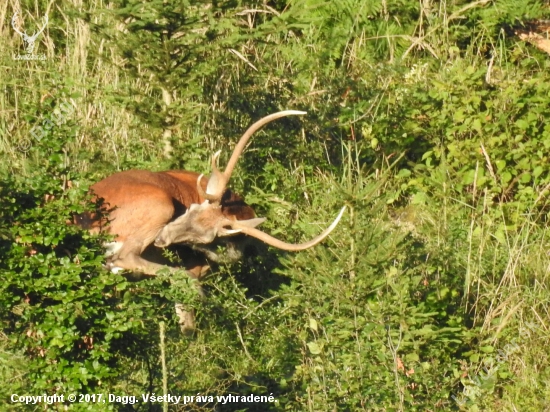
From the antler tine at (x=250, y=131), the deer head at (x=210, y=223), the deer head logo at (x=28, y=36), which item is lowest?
the deer head at (x=210, y=223)

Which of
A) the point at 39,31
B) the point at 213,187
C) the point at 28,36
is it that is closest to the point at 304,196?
the point at 213,187

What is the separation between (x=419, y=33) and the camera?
37.3 ft

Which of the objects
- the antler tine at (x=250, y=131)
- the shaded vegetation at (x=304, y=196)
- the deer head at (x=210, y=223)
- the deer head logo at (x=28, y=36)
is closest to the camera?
the shaded vegetation at (x=304, y=196)

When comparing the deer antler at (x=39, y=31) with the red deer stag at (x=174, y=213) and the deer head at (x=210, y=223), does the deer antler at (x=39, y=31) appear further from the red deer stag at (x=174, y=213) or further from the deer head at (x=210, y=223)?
the deer head at (x=210, y=223)

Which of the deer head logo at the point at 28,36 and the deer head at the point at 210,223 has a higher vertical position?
the deer head logo at the point at 28,36

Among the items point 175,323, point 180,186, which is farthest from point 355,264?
point 180,186

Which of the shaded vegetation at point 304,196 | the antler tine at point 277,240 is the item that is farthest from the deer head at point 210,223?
the shaded vegetation at point 304,196

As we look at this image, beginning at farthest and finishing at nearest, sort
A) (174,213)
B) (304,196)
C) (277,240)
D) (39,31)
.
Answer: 1. (39,31)
2. (304,196)
3. (174,213)
4. (277,240)

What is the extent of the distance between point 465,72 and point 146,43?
110 inches

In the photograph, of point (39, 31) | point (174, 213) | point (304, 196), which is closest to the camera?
point (174, 213)

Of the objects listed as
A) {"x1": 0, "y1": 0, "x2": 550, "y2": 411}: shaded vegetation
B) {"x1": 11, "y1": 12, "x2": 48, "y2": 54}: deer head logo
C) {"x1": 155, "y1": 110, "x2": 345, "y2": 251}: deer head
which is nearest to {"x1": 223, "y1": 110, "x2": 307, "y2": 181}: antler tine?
{"x1": 155, "y1": 110, "x2": 345, "y2": 251}: deer head

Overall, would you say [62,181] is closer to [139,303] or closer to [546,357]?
[139,303]

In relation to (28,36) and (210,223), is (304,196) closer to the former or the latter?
(210,223)

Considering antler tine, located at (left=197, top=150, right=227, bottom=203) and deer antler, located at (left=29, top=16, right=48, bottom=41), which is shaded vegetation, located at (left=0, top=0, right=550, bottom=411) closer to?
deer antler, located at (left=29, top=16, right=48, bottom=41)
